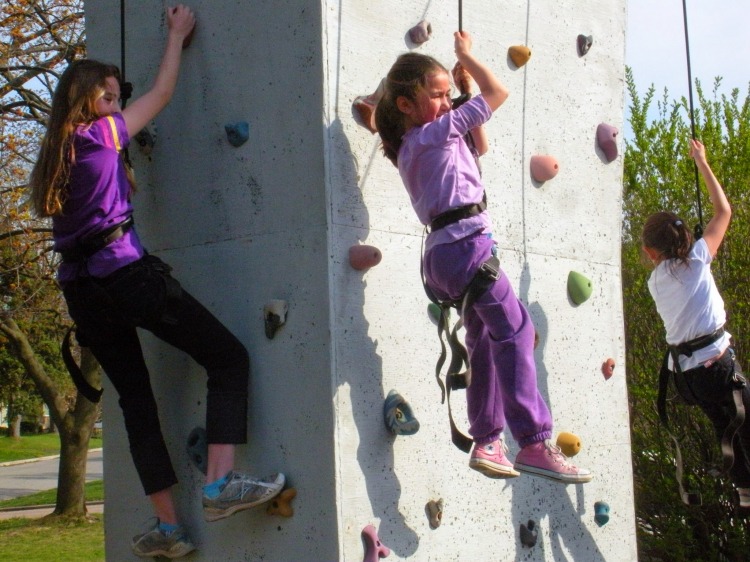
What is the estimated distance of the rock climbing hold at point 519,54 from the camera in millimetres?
3906

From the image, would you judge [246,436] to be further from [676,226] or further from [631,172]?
[631,172]

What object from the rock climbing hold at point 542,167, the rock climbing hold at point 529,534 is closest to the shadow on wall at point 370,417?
the rock climbing hold at point 529,534

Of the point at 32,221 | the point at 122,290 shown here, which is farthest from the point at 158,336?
the point at 32,221

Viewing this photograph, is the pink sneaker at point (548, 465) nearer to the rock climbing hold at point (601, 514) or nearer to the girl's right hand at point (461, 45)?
the rock climbing hold at point (601, 514)

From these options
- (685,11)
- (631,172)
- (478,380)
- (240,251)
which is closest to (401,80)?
(240,251)

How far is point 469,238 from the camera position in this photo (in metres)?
3.19

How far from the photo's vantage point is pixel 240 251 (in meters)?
3.45

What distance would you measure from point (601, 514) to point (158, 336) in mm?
2002

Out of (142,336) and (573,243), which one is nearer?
(142,336)

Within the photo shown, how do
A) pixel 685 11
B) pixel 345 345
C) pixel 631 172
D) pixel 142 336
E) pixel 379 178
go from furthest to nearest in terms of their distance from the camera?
1. pixel 631 172
2. pixel 685 11
3. pixel 142 336
4. pixel 379 178
5. pixel 345 345

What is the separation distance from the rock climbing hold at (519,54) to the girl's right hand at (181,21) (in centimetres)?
127

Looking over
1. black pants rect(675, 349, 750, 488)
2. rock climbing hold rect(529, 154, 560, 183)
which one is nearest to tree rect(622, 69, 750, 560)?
black pants rect(675, 349, 750, 488)

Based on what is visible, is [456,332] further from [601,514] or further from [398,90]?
[601,514]

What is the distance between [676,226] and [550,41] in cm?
108
